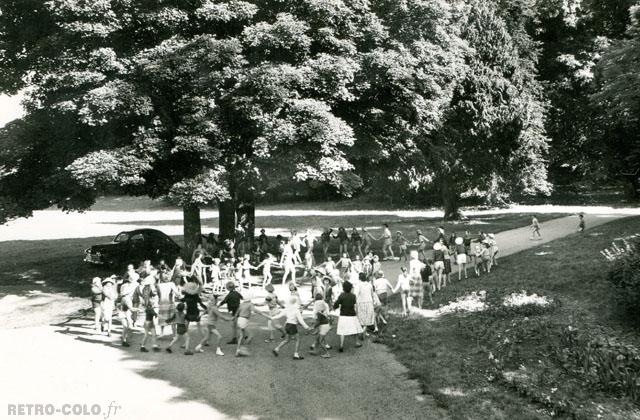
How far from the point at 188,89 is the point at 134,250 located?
7671 millimetres

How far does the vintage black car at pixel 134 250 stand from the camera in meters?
23.4

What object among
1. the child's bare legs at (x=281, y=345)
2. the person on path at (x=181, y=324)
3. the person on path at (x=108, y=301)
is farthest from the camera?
the person on path at (x=108, y=301)

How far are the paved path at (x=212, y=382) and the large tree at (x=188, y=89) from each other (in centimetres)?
751

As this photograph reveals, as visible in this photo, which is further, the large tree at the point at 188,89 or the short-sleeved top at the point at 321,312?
the large tree at the point at 188,89

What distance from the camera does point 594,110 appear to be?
152ft

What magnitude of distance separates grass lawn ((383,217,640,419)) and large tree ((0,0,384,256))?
8.24m

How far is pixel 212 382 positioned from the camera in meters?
10.9

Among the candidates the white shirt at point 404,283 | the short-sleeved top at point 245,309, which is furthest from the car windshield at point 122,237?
the white shirt at point 404,283

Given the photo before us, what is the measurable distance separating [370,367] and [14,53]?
2022 cm

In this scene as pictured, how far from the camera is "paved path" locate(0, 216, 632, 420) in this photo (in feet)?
31.3

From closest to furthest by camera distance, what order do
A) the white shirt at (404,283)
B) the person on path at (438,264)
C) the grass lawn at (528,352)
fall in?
the grass lawn at (528,352) → the white shirt at (404,283) → the person on path at (438,264)

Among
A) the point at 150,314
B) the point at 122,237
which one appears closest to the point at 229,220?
the point at 122,237

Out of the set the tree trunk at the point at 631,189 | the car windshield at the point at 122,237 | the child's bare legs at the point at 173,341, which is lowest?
the child's bare legs at the point at 173,341

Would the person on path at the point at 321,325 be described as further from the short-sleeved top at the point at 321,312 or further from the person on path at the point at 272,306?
the person on path at the point at 272,306
